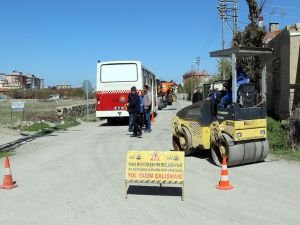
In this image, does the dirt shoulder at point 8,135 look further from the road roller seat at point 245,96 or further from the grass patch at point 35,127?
the road roller seat at point 245,96

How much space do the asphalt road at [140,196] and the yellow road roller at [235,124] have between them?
1.22ft

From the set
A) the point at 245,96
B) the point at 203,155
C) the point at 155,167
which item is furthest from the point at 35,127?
the point at 155,167

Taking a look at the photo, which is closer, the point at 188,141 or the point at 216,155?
the point at 216,155

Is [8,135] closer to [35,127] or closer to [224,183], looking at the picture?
[35,127]

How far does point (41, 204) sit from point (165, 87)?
43.7 meters

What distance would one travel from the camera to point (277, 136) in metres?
15.1

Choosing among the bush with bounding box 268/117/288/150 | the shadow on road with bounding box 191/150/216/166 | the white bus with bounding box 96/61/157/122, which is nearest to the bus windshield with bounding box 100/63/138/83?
the white bus with bounding box 96/61/157/122

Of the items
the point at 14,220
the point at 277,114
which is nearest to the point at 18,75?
the point at 277,114

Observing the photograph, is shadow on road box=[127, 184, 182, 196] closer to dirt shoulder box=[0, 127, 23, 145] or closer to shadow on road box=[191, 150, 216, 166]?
shadow on road box=[191, 150, 216, 166]

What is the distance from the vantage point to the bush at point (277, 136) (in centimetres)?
1322

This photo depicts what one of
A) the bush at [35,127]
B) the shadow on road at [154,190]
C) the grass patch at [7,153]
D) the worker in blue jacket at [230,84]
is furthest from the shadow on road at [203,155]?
the bush at [35,127]

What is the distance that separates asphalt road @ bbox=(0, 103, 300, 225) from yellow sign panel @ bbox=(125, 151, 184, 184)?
32 centimetres

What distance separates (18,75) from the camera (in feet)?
552

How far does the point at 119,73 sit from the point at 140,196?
617 inches
